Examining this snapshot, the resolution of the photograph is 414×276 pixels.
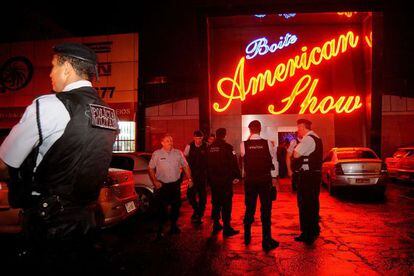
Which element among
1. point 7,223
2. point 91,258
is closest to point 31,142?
point 91,258

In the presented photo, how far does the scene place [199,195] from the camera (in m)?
8.43

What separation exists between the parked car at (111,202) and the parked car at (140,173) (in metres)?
1.62

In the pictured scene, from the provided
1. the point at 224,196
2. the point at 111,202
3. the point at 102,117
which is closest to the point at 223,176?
the point at 224,196

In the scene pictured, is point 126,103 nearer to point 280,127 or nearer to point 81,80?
point 280,127

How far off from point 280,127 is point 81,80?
18.3 metres

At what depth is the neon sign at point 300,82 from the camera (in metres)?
19.1

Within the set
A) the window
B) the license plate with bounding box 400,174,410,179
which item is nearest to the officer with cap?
the license plate with bounding box 400,174,410,179

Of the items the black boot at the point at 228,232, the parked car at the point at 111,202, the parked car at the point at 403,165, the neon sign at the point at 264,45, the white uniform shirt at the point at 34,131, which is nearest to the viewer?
the white uniform shirt at the point at 34,131

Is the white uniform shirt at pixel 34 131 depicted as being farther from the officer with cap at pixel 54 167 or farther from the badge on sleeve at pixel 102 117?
the badge on sleeve at pixel 102 117

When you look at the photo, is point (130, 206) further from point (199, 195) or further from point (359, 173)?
point (359, 173)

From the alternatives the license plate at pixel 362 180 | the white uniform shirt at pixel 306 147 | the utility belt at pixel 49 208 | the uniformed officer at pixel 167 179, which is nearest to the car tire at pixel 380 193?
the license plate at pixel 362 180

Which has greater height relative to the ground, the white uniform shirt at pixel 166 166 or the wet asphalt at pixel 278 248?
the white uniform shirt at pixel 166 166

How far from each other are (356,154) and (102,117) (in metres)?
11.8

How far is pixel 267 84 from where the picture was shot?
65.4ft
